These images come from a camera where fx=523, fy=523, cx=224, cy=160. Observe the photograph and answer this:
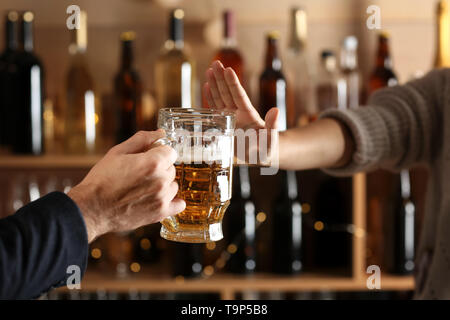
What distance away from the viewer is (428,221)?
34.0 inches

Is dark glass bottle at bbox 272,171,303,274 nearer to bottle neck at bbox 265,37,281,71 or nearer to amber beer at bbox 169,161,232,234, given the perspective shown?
bottle neck at bbox 265,37,281,71

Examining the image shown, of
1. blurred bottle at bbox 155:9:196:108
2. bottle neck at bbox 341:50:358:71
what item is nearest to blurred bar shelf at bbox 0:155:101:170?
blurred bottle at bbox 155:9:196:108

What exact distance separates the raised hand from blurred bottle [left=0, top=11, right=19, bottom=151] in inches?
38.7

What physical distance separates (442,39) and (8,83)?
116 centimetres

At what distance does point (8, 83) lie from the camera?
1.35 m

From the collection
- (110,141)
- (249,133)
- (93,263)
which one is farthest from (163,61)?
(249,133)

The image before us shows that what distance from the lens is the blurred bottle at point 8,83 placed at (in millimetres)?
1328

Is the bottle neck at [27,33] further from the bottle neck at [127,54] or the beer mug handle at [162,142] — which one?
the beer mug handle at [162,142]

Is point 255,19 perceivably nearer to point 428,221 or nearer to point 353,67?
point 353,67

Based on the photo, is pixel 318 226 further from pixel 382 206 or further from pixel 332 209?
pixel 382 206

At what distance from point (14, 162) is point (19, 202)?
122mm

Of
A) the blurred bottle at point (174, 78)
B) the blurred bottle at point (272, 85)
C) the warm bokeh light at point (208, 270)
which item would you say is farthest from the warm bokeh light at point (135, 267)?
the blurred bottle at point (272, 85)

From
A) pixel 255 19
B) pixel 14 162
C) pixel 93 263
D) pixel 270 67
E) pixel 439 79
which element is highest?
pixel 255 19
